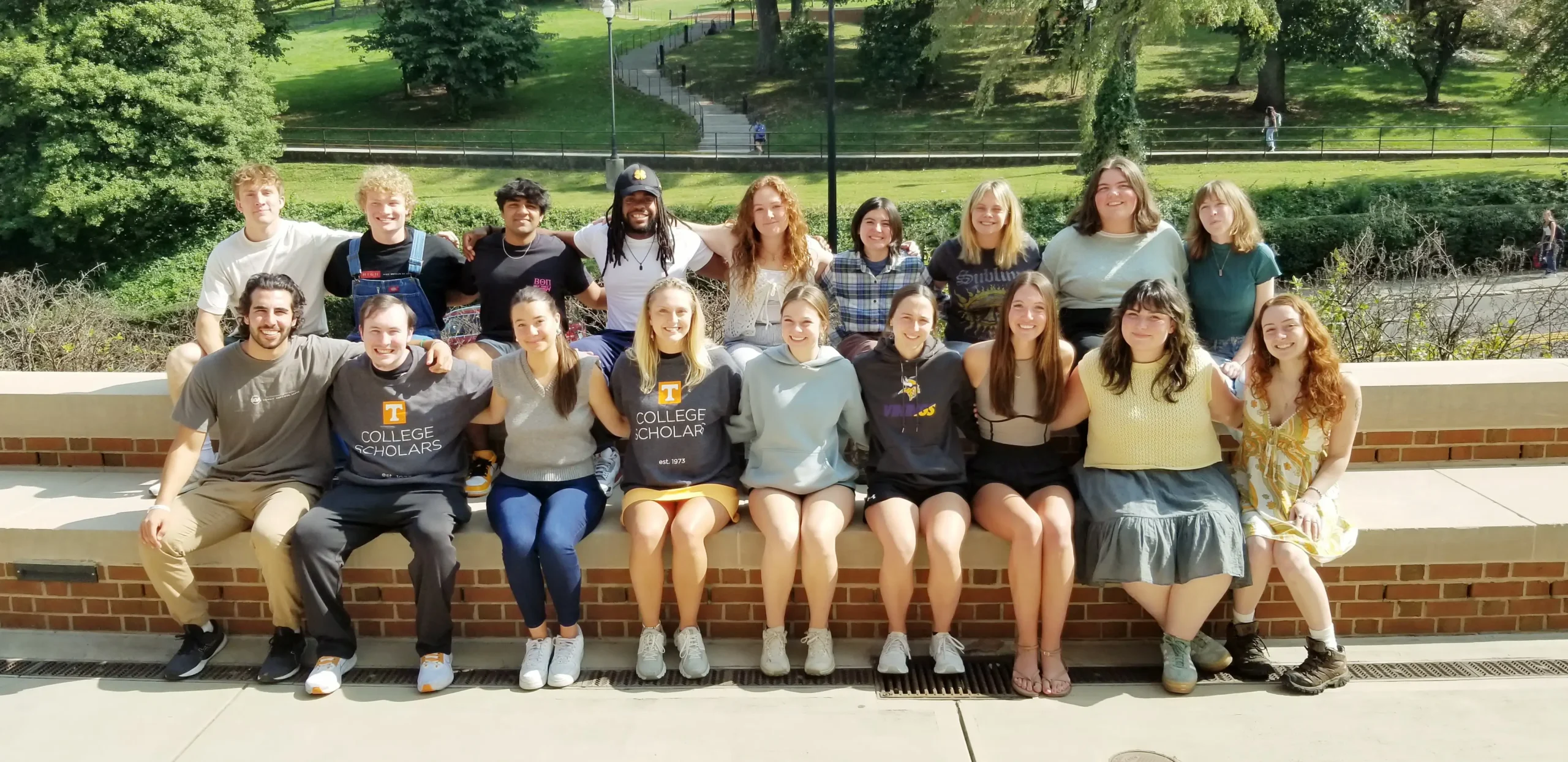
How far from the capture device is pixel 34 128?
2605 cm

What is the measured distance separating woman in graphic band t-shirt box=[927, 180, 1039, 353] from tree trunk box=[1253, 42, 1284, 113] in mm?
35055

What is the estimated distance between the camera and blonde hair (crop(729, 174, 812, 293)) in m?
5.06

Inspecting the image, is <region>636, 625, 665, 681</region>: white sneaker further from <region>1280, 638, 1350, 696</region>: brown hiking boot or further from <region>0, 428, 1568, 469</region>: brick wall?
<region>0, 428, 1568, 469</region>: brick wall

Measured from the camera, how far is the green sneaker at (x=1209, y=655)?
13.6 ft

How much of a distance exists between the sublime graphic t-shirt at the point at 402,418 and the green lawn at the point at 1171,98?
31.7 meters

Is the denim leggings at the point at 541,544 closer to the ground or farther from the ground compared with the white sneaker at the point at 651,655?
farther from the ground

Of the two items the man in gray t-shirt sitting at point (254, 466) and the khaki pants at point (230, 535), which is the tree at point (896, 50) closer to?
the man in gray t-shirt sitting at point (254, 466)

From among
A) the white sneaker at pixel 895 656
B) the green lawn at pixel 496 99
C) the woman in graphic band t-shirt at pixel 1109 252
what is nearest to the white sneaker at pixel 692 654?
the white sneaker at pixel 895 656

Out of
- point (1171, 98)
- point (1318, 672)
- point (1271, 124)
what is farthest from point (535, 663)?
point (1171, 98)

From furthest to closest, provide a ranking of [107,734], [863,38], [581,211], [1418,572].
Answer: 1. [863,38]
2. [581,211]
3. [1418,572]
4. [107,734]

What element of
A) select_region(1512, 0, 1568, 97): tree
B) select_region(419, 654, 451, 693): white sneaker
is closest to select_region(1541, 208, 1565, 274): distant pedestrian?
select_region(1512, 0, 1568, 97): tree

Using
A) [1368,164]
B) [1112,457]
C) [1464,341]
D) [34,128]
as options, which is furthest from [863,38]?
[1112,457]

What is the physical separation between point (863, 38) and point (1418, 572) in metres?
38.3

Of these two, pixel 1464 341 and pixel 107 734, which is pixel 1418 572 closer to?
pixel 1464 341
